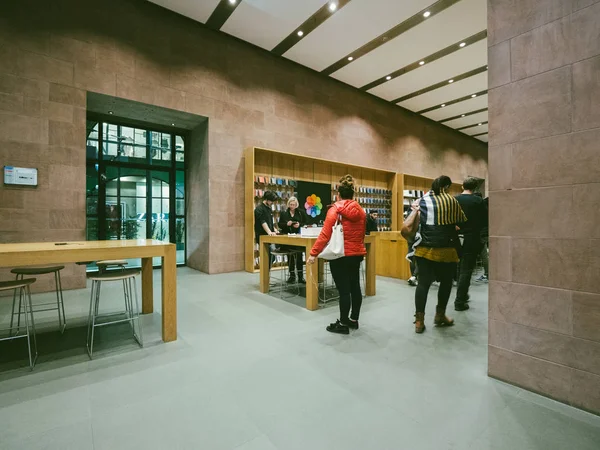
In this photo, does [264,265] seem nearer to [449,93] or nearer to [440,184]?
[440,184]

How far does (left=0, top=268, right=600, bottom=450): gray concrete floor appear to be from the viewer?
58.9 inches

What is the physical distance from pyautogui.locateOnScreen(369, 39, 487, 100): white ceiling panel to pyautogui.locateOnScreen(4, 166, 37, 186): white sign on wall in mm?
8197

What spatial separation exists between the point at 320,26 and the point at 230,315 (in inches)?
224

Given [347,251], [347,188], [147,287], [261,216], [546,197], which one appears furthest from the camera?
[261,216]

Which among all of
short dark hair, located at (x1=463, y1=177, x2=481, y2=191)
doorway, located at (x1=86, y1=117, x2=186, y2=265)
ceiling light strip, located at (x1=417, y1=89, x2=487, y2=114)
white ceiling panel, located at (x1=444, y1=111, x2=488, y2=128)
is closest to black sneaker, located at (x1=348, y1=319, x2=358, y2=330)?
short dark hair, located at (x1=463, y1=177, x2=481, y2=191)

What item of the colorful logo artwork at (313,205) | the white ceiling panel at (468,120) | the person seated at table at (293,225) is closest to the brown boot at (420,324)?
the person seated at table at (293,225)

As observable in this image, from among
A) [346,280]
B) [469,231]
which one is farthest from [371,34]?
[346,280]

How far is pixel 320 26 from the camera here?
234 inches

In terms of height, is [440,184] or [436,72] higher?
[436,72]

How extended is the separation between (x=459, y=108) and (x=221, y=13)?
27.2ft

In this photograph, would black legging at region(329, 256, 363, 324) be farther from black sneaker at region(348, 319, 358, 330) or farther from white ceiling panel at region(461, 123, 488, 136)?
white ceiling panel at region(461, 123, 488, 136)

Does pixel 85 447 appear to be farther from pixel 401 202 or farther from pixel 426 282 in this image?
pixel 401 202

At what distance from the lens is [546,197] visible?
183cm

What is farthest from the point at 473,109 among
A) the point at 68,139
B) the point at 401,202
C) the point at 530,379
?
the point at 68,139
